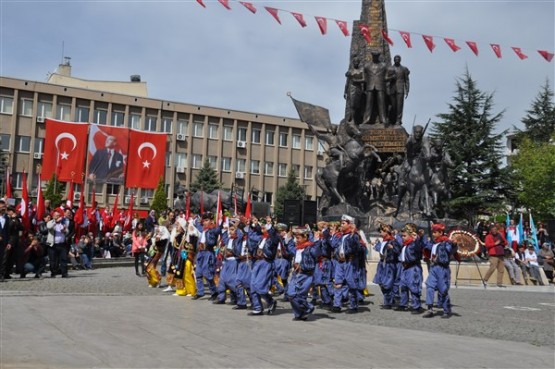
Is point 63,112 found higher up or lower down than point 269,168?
higher up

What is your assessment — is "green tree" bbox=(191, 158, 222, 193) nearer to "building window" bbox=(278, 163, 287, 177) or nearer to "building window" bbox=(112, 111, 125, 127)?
"building window" bbox=(112, 111, 125, 127)

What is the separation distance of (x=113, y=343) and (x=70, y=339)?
0.63 meters

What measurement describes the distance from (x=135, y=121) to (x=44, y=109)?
27.8 ft

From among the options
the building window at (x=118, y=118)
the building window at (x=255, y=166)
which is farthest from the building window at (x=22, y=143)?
the building window at (x=255, y=166)

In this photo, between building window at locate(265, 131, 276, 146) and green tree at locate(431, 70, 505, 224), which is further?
building window at locate(265, 131, 276, 146)

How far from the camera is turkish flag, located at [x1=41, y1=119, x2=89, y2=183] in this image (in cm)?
4650

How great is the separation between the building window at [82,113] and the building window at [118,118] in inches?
98.3

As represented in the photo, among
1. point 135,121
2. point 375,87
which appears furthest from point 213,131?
point 375,87

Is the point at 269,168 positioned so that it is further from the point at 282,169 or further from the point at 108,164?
the point at 108,164

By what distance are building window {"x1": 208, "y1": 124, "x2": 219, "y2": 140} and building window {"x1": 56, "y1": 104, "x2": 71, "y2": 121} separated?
46.5 feet

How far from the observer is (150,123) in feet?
205

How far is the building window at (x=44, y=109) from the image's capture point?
186 feet

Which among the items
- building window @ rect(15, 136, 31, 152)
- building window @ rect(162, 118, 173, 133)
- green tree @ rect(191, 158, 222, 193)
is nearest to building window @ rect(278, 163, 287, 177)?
green tree @ rect(191, 158, 222, 193)

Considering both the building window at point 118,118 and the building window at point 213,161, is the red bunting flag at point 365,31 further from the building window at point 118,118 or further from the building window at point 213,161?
the building window at point 213,161
